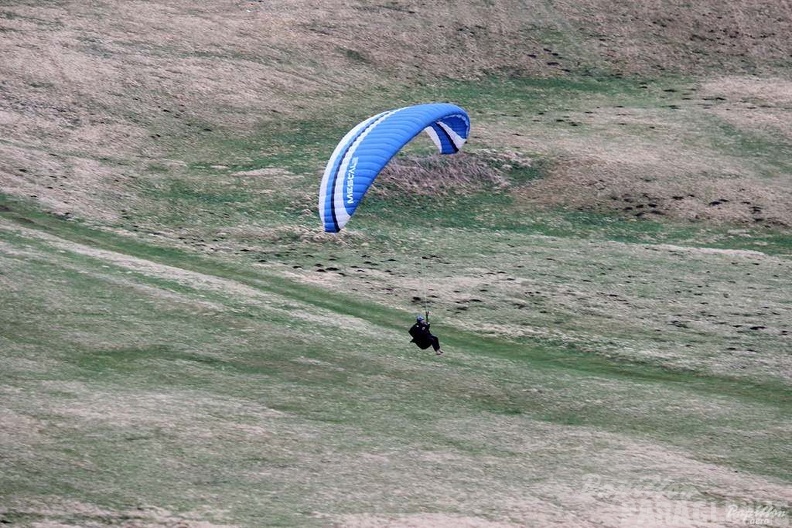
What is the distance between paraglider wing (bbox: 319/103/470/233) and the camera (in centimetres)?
3041

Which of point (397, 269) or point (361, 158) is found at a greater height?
point (361, 158)

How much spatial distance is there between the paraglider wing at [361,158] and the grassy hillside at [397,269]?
5.92 metres

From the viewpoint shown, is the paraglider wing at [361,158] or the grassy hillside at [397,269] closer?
the grassy hillside at [397,269]

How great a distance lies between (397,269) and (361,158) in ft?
47.3

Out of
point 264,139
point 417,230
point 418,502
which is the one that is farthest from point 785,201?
point 418,502

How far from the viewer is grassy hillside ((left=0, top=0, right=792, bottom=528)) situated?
28656 mm

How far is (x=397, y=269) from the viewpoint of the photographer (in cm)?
4491

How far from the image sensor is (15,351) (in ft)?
112

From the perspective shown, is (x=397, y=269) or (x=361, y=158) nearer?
(x=361, y=158)

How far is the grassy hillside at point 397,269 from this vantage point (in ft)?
94.0

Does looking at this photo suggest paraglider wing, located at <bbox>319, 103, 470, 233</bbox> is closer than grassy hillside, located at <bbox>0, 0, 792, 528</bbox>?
No

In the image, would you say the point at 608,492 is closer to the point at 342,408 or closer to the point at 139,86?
the point at 342,408

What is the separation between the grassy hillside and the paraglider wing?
592 cm

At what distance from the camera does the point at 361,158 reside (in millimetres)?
30859
